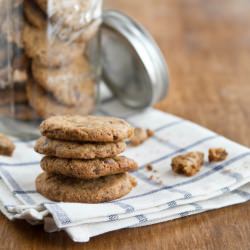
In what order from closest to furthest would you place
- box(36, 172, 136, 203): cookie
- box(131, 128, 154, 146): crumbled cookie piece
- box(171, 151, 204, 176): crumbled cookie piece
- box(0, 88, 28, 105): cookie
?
box(36, 172, 136, 203): cookie → box(171, 151, 204, 176): crumbled cookie piece → box(131, 128, 154, 146): crumbled cookie piece → box(0, 88, 28, 105): cookie

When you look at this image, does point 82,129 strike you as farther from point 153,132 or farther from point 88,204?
point 153,132

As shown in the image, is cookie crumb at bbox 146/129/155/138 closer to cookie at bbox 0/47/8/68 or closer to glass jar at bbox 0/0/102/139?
glass jar at bbox 0/0/102/139

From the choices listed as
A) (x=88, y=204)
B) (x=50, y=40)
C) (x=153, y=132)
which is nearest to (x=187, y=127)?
(x=153, y=132)

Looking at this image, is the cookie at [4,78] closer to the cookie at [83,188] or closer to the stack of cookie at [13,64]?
the stack of cookie at [13,64]

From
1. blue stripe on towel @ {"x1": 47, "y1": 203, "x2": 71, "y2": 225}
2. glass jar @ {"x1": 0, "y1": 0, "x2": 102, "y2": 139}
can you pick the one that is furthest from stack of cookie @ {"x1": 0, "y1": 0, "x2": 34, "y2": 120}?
blue stripe on towel @ {"x1": 47, "y1": 203, "x2": 71, "y2": 225}

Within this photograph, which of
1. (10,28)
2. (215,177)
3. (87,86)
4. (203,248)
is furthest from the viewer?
(87,86)

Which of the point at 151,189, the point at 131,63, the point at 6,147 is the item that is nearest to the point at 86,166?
the point at 151,189
